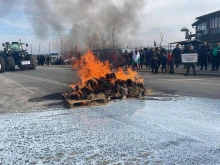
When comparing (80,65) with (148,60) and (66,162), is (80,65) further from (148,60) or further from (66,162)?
(148,60)

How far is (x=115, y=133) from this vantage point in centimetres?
428

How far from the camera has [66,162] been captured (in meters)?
3.21

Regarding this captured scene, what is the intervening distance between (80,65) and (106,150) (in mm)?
4992

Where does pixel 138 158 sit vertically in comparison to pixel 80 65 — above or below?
below

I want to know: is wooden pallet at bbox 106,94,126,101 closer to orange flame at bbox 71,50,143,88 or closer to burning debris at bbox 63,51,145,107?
burning debris at bbox 63,51,145,107

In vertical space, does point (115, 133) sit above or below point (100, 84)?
below

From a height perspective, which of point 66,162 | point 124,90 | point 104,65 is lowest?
point 66,162

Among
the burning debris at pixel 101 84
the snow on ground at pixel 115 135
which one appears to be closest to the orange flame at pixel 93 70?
the burning debris at pixel 101 84

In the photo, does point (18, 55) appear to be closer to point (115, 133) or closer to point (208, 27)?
point (115, 133)

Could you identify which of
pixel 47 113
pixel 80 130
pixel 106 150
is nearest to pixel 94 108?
pixel 47 113

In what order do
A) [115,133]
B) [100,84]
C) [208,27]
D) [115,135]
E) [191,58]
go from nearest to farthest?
1. [115,135]
2. [115,133]
3. [100,84]
4. [191,58]
5. [208,27]

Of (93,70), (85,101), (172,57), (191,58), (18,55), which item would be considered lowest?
(85,101)

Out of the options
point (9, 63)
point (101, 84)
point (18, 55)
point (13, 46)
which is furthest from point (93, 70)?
point (13, 46)

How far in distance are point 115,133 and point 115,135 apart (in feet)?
0.34
